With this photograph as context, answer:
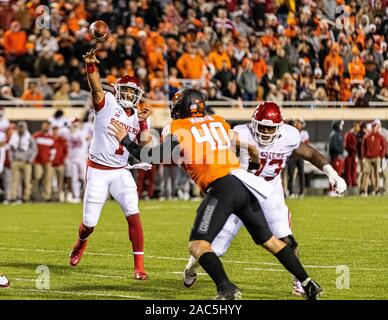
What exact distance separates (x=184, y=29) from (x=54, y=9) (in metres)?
2.86

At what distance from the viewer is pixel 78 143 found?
22031 mm

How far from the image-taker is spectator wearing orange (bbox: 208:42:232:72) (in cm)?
2317

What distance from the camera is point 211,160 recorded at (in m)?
8.11

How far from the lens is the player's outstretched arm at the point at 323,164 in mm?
8633

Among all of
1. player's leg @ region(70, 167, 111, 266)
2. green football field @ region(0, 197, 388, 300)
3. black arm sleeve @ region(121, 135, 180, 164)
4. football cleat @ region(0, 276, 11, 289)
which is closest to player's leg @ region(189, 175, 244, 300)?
black arm sleeve @ region(121, 135, 180, 164)

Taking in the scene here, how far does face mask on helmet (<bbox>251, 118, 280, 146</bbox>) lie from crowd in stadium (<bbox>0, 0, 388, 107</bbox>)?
1313cm

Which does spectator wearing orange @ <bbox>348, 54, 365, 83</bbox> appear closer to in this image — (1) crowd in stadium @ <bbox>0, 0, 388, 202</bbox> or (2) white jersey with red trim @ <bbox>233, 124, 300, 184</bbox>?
(1) crowd in stadium @ <bbox>0, 0, 388, 202</bbox>

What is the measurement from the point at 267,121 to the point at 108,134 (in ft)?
6.71

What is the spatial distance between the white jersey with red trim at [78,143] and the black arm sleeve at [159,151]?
44.7 feet

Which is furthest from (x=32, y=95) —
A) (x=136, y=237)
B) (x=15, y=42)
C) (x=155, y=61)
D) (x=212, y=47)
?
(x=136, y=237)

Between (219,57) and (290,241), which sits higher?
(290,241)

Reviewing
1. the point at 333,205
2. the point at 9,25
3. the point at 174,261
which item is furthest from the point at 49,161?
the point at 174,261

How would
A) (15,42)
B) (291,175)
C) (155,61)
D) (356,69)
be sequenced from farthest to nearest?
(356,69) < (291,175) < (155,61) < (15,42)

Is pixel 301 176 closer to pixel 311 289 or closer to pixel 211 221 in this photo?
pixel 311 289
